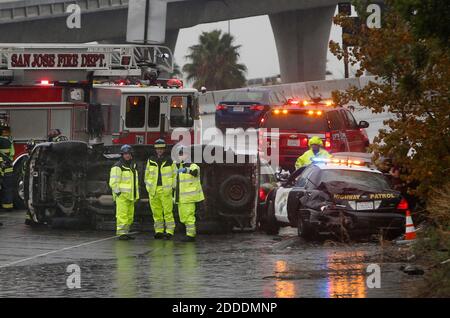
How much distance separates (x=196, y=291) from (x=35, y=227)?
910 cm

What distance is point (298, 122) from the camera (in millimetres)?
28344

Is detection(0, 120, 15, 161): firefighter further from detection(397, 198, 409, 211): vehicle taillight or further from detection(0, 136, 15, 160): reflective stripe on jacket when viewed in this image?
detection(397, 198, 409, 211): vehicle taillight

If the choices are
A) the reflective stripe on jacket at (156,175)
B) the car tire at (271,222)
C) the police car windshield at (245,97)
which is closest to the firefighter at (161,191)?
the reflective stripe on jacket at (156,175)

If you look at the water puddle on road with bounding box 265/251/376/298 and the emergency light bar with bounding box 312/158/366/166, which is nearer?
the water puddle on road with bounding box 265/251/376/298

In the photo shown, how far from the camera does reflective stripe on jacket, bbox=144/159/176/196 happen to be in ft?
64.1

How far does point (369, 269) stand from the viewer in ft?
47.6

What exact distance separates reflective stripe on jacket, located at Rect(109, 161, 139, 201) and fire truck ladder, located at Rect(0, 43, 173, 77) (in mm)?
7504

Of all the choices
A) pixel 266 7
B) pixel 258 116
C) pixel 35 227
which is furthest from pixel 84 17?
pixel 35 227

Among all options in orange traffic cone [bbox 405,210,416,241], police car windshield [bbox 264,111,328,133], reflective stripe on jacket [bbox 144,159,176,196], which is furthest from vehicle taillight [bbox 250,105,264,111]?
orange traffic cone [bbox 405,210,416,241]

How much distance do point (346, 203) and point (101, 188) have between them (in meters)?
4.75

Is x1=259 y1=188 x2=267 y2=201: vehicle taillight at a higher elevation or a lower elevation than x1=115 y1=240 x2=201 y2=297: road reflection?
higher

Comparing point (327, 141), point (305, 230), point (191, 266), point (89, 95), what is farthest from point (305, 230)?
point (89, 95)

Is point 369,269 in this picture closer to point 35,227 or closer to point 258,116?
point 35,227

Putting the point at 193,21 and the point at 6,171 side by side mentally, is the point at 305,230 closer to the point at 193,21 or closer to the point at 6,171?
the point at 6,171
